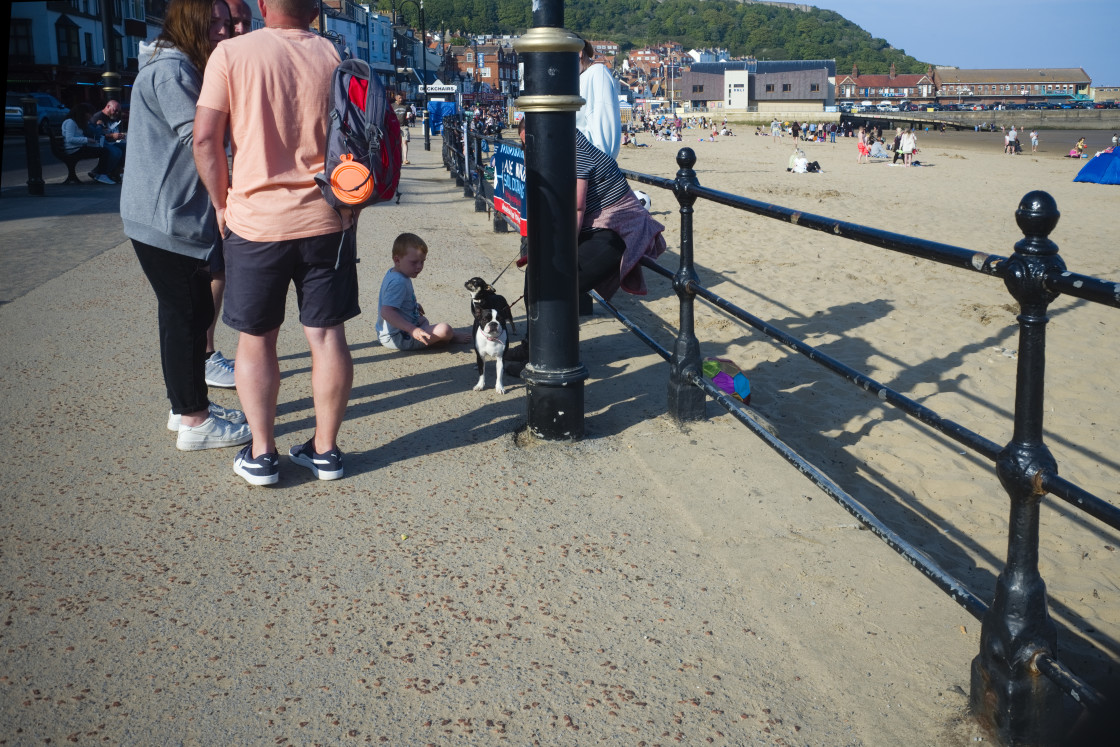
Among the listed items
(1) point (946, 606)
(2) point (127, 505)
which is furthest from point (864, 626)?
(2) point (127, 505)

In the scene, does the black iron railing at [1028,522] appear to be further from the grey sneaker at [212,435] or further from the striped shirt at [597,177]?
the grey sneaker at [212,435]

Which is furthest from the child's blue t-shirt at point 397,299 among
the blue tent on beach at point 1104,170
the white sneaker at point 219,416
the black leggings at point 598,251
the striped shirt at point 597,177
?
the blue tent on beach at point 1104,170

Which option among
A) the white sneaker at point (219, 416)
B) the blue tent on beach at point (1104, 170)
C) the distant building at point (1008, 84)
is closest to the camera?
the white sneaker at point (219, 416)

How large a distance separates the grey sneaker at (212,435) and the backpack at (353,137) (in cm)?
129

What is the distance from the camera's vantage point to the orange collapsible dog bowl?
3062 millimetres

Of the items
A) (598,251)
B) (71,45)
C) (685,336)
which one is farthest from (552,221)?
(71,45)

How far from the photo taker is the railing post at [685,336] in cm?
403

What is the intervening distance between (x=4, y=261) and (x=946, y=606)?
8835 mm

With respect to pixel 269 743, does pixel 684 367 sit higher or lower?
higher

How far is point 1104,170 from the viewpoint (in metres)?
23.5

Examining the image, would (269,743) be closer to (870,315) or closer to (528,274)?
(528,274)

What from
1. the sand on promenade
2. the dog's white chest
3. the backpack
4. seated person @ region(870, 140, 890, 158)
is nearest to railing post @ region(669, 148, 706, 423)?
the sand on promenade

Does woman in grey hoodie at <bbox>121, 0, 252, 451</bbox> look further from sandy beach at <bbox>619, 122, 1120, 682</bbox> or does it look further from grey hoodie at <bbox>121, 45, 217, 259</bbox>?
sandy beach at <bbox>619, 122, 1120, 682</bbox>

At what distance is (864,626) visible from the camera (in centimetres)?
257
